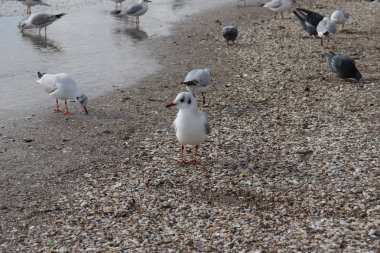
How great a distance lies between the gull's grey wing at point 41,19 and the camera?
60.1 feet

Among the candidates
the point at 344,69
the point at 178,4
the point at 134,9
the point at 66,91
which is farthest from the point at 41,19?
the point at 344,69

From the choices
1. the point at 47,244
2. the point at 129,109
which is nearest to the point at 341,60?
the point at 129,109

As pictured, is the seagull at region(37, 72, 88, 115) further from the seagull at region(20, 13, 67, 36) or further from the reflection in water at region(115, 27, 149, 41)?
the seagull at region(20, 13, 67, 36)

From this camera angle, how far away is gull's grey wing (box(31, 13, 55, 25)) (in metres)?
18.3

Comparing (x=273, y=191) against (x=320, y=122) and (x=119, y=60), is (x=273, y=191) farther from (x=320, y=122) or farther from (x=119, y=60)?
(x=119, y=60)

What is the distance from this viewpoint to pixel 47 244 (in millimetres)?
6055

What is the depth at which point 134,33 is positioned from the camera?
18.9m

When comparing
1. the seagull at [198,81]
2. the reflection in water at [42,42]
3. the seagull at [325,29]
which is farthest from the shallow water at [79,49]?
the seagull at [325,29]

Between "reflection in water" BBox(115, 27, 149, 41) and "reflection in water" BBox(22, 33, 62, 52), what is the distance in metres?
2.32

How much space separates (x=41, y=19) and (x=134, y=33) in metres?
2.87

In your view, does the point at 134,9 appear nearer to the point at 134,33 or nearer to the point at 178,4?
the point at 134,33

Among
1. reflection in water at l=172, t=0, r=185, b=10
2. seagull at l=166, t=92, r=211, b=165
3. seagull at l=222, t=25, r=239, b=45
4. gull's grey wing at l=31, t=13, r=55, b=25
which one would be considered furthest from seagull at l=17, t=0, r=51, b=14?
seagull at l=166, t=92, r=211, b=165

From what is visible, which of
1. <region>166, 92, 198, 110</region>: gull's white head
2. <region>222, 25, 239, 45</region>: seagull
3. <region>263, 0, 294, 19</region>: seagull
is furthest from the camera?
<region>263, 0, 294, 19</region>: seagull

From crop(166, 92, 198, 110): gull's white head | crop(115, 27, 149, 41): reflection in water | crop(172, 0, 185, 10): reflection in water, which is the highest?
crop(166, 92, 198, 110): gull's white head
